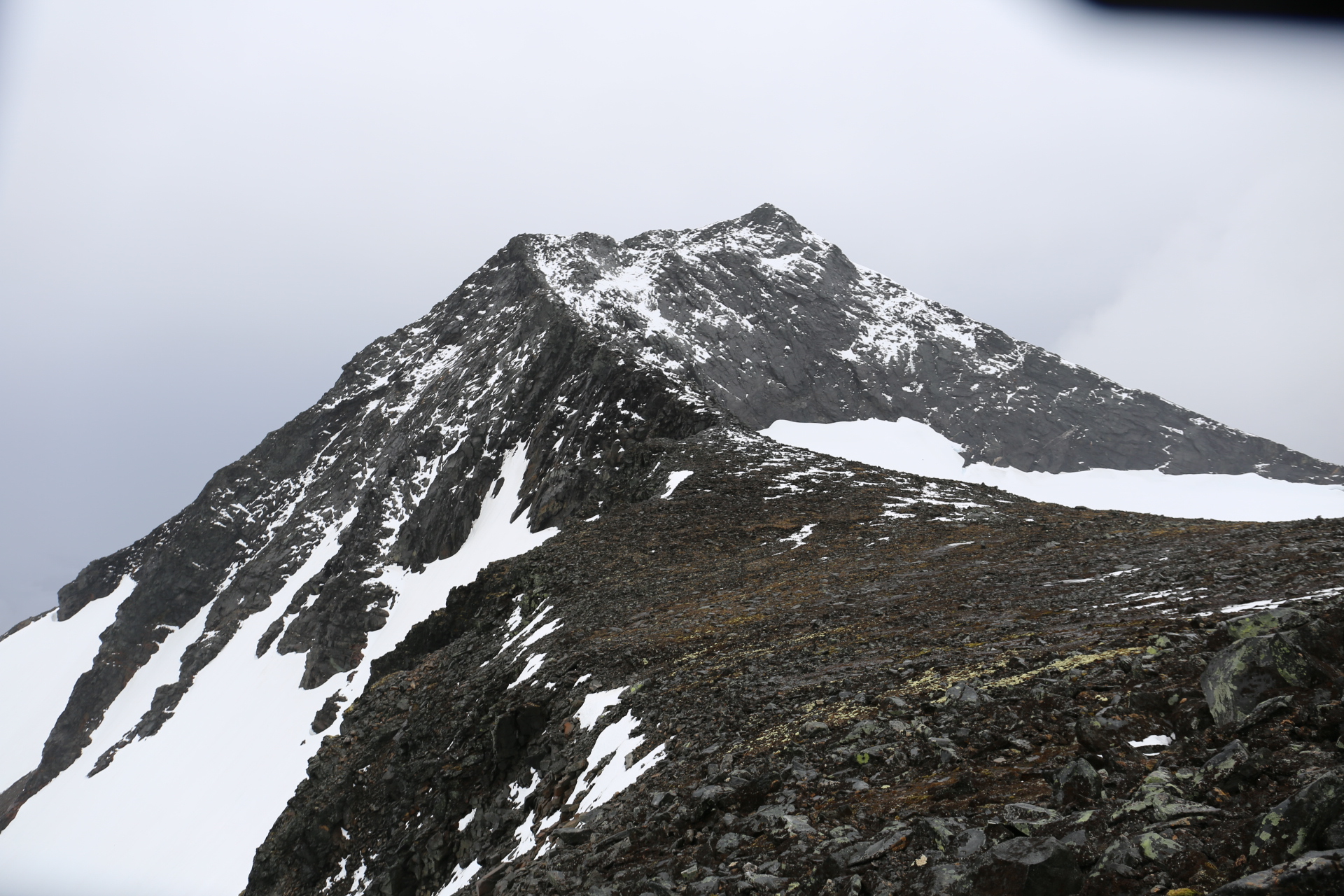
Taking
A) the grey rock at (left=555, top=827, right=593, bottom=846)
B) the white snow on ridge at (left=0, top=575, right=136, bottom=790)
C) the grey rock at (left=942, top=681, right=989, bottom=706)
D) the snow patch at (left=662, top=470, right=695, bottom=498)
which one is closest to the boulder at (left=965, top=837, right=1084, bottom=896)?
the grey rock at (left=942, top=681, right=989, bottom=706)

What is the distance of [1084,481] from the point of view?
7719cm

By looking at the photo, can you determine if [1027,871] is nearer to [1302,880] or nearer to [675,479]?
[1302,880]

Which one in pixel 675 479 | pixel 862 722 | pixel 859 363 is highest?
pixel 859 363

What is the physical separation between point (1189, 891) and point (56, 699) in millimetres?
90160

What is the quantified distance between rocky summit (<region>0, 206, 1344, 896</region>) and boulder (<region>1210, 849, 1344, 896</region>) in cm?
1

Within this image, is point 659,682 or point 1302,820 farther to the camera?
point 659,682

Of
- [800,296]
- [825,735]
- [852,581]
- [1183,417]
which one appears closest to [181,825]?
[852,581]

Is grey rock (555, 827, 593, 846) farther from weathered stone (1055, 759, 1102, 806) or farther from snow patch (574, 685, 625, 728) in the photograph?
weathered stone (1055, 759, 1102, 806)

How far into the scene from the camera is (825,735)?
25.9 feet

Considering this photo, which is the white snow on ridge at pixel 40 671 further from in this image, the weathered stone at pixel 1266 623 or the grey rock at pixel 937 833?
the weathered stone at pixel 1266 623

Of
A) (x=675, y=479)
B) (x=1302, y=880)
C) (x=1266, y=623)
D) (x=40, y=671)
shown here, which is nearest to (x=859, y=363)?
(x=675, y=479)

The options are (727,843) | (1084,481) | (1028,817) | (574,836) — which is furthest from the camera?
(1084,481)

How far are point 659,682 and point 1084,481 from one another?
260 feet

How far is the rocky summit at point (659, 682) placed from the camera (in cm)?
511
